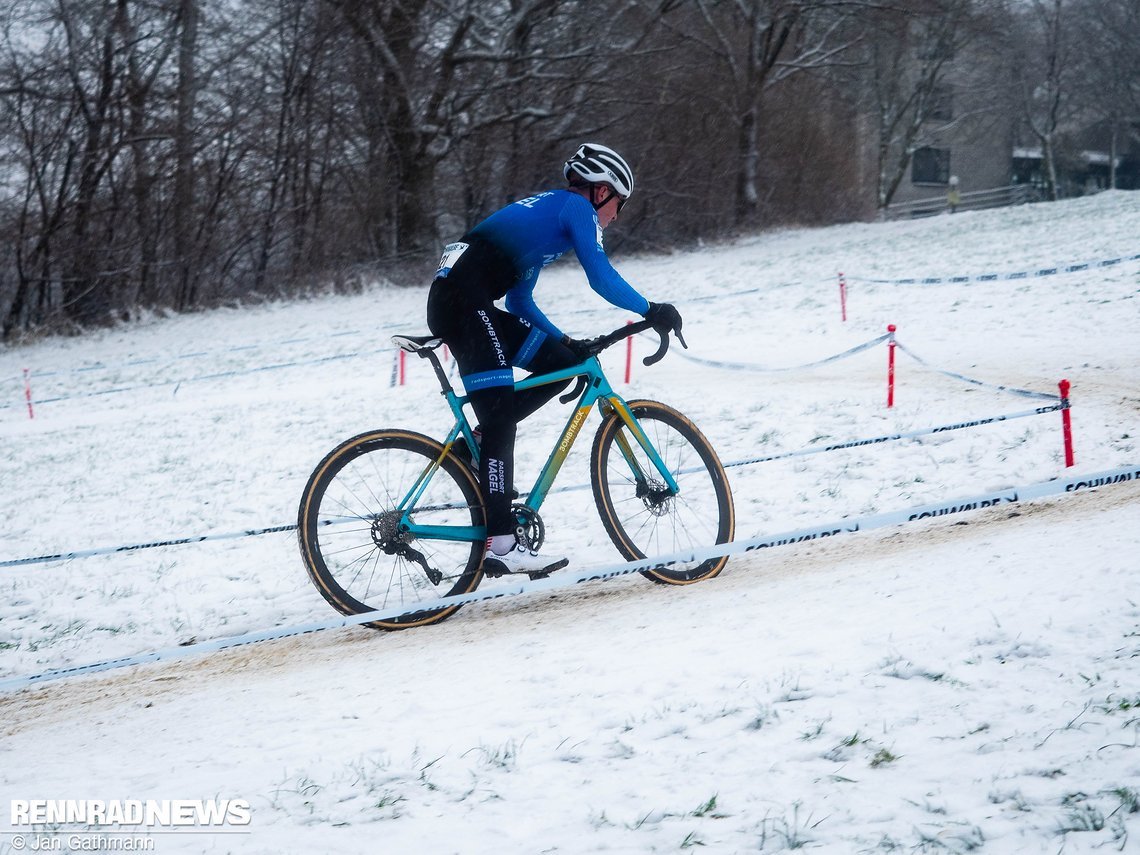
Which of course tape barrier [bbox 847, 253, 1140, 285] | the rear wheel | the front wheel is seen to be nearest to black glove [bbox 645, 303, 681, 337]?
the front wheel

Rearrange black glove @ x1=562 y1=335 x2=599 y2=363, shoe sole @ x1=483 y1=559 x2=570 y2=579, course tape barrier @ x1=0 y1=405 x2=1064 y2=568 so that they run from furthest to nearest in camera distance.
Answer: course tape barrier @ x1=0 y1=405 x2=1064 y2=568
black glove @ x1=562 y1=335 x2=599 y2=363
shoe sole @ x1=483 y1=559 x2=570 y2=579

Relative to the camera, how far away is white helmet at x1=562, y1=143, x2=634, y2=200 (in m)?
5.02

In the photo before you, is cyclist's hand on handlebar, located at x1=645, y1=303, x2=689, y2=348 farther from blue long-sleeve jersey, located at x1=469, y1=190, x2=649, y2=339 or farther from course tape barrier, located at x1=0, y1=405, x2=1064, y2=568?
course tape barrier, located at x1=0, y1=405, x2=1064, y2=568

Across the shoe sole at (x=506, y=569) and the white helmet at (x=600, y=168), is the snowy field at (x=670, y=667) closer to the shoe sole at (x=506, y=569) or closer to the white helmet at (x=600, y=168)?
the shoe sole at (x=506, y=569)

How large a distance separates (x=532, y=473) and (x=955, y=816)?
609 centimetres

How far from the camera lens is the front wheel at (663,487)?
17.2 ft

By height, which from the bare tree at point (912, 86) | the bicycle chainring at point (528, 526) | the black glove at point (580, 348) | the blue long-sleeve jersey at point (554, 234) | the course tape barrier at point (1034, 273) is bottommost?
the bicycle chainring at point (528, 526)

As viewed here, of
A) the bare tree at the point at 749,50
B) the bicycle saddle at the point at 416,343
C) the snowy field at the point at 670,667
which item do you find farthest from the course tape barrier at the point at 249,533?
the bare tree at the point at 749,50

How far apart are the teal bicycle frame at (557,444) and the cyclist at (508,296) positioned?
80mm

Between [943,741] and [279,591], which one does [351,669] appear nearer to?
[279,591]

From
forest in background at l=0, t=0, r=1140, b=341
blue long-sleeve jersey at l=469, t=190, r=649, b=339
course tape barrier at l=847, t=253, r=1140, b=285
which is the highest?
forest in background at l=0, t=0, r=1140, b=341

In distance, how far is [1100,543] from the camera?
4.75 meters

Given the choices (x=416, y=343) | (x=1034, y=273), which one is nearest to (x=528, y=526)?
(x=416, y=343)

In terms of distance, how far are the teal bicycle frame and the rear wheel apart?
4 cm
